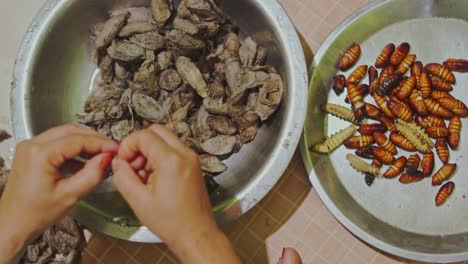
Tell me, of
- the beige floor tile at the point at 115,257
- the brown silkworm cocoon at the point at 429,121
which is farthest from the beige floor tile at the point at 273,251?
the brown silkworm cocoon at the point at 429,121

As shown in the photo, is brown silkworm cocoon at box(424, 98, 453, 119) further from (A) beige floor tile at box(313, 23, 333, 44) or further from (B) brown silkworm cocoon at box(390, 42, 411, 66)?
(A) beige floor tile at box(313, 23, 333, 44)

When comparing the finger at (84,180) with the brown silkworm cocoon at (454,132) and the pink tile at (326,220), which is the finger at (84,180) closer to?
the pink tile at (326,220)

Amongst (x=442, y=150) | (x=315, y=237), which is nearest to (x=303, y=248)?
(x=315, y=237)

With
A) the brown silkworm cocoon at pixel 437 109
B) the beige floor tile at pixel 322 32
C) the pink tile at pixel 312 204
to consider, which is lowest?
the pink tile at pixel 312 204

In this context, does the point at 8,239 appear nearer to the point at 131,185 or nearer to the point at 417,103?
the point at 131,185

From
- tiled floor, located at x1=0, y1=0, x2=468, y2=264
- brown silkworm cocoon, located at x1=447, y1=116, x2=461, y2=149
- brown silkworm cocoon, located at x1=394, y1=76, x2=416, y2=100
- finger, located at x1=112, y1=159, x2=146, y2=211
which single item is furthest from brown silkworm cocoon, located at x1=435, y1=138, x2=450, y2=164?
finger, located at x1=112, y1=159, x2=146, y2=211

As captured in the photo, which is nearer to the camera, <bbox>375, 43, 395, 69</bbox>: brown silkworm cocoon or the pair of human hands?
the pair of human hands
